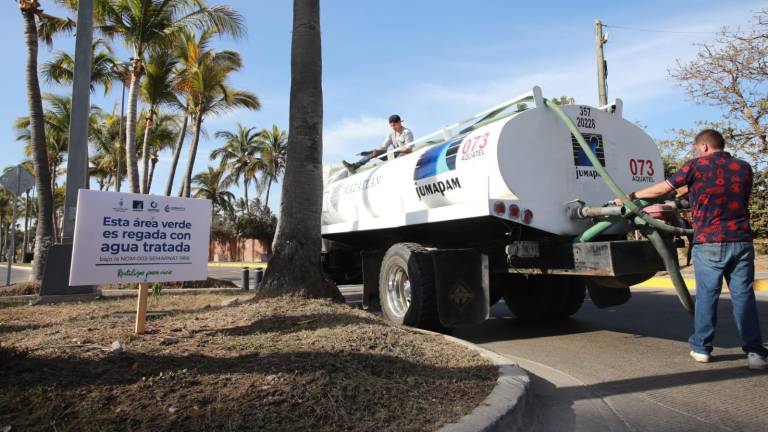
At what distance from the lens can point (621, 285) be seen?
17.3 ft

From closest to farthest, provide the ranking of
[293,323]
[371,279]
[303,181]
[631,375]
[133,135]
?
[631,375] < [293,323] < [303,181] < [371,279] < [133,135]

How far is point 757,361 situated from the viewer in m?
4.20

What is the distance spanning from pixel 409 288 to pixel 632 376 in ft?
9.04

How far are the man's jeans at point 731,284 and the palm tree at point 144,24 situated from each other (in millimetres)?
13858

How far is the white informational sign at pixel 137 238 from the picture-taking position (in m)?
4.42

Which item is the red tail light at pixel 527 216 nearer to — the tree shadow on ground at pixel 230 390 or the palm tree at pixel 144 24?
the tree shadow on ground at pixel 230 390

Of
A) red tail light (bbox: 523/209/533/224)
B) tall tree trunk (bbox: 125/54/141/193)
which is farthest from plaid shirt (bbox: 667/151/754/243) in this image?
tall tree trunk (bbox: 125/54/141/193)

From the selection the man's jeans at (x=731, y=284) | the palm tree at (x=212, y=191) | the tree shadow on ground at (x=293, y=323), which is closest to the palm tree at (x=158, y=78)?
the tree shadow on ground at (x=293, y=323)

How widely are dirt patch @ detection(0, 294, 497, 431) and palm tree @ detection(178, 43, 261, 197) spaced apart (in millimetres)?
14783

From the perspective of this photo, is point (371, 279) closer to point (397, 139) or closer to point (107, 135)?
point (397, 139)

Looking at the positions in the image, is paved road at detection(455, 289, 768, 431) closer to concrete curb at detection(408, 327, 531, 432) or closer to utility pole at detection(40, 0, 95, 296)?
concrete curb at detection(408, 327, 531, 432)

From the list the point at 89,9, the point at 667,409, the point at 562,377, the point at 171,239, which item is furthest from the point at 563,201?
the point at 89,9

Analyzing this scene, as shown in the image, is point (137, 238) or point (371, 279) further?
point (371, 279)

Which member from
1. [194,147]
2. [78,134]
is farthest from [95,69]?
[78,134]
